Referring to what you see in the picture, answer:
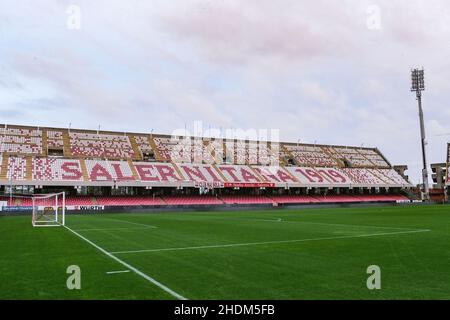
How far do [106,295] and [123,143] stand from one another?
2878 inches

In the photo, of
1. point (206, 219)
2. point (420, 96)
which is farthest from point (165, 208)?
point (420, 96)

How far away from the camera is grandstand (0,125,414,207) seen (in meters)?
64.2

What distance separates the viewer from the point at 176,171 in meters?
72.8

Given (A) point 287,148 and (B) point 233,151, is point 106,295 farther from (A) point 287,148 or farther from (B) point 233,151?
(A) point 287,148

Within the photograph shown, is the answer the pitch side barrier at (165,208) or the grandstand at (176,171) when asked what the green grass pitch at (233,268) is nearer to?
the pitch side barrier at (165,208)

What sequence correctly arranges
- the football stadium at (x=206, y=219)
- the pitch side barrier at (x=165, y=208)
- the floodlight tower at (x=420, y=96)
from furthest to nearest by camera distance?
the floodlight tower at (x=420, y=96) → the pitch side barrier at (x=165, y=208) → the football stadium at (x=206, y=219)

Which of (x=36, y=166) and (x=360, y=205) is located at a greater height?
(x=36, y=166)

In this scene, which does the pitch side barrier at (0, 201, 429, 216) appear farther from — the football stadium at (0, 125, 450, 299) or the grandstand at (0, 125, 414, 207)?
the grandstand at (0, 125, 414, 207)

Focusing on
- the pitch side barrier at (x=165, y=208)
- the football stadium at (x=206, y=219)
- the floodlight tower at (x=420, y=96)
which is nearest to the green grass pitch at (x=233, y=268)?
the football stadium at (x=206, y=219)

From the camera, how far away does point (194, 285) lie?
322 inches

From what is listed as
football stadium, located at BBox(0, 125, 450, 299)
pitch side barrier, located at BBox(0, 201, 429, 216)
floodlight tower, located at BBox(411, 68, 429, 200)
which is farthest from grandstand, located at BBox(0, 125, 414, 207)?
floodlight tower, located at BBox(411, 68, 429, 200)

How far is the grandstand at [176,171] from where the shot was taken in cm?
6419
